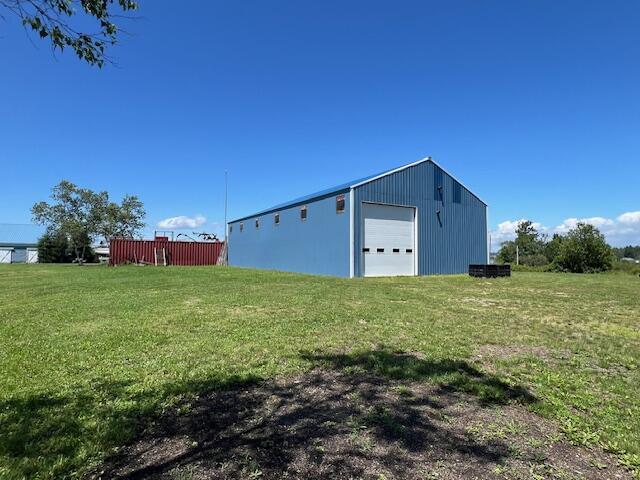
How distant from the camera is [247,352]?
4531 mm

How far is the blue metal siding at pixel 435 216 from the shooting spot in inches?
679

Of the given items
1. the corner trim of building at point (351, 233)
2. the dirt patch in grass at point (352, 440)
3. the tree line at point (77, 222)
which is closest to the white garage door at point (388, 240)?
the corner trim of building at point (351, 233)

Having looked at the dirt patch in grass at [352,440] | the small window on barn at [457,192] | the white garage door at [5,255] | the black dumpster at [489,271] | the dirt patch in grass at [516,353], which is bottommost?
the dirt patch in grass at [352,440]

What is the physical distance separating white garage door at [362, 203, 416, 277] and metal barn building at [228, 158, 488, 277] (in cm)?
4

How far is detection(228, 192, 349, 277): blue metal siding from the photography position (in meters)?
17.1

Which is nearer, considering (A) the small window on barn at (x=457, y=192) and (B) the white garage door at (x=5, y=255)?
(A) the small window on barn at (x=457, y=192)

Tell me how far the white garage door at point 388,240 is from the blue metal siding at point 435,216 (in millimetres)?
347

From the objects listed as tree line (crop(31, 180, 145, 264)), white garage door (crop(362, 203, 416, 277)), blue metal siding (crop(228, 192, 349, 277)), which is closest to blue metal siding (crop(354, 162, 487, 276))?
white garage door (crop(362, 203, 416, 277))

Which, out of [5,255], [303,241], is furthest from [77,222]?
[303,241]

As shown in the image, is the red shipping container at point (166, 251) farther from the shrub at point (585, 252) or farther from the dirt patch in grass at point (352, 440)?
the dirt patch in grass at point (352, 440)

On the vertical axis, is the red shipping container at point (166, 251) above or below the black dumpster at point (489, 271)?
above

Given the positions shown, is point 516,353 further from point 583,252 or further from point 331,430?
point 583,252

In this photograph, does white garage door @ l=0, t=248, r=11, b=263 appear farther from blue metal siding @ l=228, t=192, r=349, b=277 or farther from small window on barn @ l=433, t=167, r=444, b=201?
small window on barn @ l=433, t=167, r=444, b=201

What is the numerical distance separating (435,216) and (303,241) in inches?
258
